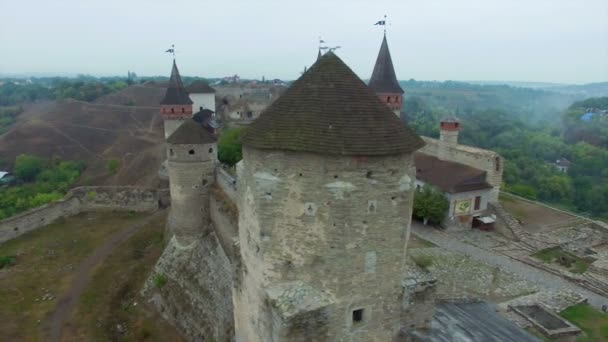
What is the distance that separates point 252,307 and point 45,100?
491 ft

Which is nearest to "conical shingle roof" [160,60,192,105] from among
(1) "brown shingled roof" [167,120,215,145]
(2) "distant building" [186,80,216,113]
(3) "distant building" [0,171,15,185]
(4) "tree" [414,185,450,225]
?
(1) "brown shingled roof" [167,120,215,145]

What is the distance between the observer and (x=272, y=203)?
8312mm

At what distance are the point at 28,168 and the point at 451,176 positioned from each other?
187 ft

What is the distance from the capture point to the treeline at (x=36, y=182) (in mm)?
41812

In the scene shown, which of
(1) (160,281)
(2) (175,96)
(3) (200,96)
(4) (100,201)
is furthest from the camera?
(3) (200,96)

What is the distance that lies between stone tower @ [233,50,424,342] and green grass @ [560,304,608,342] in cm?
1291

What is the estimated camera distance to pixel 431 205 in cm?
2648

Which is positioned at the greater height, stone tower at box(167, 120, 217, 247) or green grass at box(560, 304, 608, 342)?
stone tower at box(167, 120, 217, 247)

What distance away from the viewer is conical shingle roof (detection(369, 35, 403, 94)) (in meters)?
27.3

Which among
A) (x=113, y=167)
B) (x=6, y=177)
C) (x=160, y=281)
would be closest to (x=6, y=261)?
(x=160, y=281)

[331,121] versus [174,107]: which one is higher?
[331,121]

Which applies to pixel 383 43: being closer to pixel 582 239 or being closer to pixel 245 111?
pixel 582 239

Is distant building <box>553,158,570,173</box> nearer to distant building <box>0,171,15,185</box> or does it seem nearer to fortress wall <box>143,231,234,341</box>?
fortress wall <box>143,231,234,341</box>

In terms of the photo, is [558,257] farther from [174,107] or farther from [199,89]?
[199,89]
